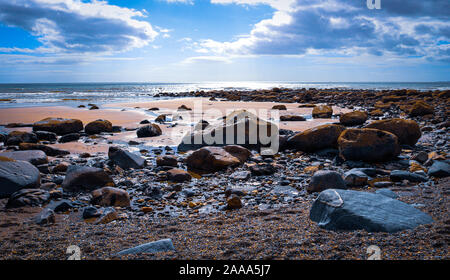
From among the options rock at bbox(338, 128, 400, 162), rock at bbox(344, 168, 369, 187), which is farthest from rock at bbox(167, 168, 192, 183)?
rock at bbox(338, 128, 400, 162)

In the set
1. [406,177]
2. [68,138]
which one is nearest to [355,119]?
[406,177]

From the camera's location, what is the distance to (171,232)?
3291 millimetres

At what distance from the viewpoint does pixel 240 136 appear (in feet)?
26.5

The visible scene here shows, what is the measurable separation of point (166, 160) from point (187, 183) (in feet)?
4.11

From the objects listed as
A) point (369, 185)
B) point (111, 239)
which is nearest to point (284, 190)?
point (369, 185)

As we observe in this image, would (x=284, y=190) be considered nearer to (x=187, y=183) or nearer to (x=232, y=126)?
(x=187, y=183)

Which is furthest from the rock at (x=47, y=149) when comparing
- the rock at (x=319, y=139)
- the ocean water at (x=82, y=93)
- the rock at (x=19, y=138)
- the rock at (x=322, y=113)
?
the ocean water at (x=82, y=93)

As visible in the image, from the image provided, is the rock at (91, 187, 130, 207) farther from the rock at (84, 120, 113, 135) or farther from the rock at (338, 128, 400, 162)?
the rock at (84, 120, 113, 135)

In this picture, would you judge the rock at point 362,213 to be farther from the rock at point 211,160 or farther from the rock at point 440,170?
Result: the rock at point 211,160

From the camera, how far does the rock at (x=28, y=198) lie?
4117mm

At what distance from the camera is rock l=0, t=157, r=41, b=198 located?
14.5 ft

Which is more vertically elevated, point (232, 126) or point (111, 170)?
point (232, 126)

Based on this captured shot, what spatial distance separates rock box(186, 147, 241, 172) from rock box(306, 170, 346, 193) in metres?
2.07
